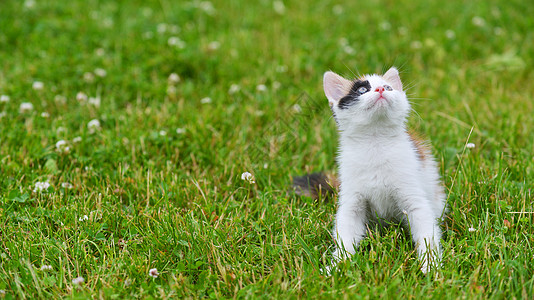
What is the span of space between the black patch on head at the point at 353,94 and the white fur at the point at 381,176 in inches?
1.3

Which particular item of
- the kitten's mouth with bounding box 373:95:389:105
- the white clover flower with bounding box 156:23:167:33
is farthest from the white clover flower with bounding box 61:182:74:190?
the white clover flower with bounding box 156:23:167:33

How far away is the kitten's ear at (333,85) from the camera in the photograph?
3.28 m

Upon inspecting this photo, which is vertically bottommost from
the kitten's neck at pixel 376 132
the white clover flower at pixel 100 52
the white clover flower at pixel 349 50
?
the white clover flower at pixel 100 52

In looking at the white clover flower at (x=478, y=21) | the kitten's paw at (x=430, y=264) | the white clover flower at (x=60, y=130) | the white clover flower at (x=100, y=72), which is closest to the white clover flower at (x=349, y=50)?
the white clover flower at (x=478, y=21)

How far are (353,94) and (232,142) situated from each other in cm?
171

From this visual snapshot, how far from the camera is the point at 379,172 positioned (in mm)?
2980

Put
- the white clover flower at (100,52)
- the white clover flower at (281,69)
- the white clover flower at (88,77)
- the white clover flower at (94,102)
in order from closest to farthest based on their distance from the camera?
the white clover flower at (94,102) → the white clover flower at (88,77) → the white clover flower at (281,69) → the white clover flower at (100,52)

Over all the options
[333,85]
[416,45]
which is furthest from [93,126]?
[416,45]

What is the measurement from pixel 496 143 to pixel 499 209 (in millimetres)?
1276

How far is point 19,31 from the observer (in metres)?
6.94

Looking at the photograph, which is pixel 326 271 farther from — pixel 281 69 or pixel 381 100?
pixel 281 69

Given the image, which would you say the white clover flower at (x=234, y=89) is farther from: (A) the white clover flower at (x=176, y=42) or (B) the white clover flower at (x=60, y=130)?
(B) the white clover flower at (x=60, y=130)

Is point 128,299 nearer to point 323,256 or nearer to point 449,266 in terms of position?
point 323,256

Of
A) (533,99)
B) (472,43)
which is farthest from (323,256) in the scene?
(472,43)
